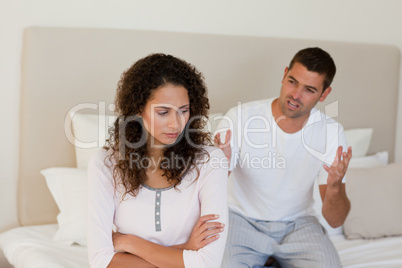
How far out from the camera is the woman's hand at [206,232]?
5.14 feet

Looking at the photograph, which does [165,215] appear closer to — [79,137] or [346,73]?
[79,137]

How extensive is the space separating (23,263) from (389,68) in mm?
2241

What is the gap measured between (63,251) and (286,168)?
3.26ft

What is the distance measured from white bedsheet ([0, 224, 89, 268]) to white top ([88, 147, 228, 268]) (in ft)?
1.23

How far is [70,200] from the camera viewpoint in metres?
2.25

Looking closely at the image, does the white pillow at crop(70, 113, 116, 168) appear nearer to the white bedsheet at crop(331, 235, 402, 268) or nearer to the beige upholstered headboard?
the beige upholstered headboard

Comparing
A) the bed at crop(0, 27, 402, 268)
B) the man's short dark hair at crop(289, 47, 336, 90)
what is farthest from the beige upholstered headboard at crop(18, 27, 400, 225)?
the man's short dark hair at crop(289, 47, 336, 90)

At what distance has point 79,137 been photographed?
93.7 inches

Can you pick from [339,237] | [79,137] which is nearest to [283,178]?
[339,237]

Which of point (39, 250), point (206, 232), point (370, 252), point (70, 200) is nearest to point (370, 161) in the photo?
point (370, 252)

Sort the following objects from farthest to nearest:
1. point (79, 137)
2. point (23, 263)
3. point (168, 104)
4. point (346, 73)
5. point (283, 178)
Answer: point (346, 73)
point (79, 137)
point (283, 178)
point (23, 263)
point (168, 104)

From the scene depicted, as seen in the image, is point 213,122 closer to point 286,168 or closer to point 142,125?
point 286,168

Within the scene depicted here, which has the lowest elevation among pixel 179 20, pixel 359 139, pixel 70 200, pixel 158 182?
pixel 70 200

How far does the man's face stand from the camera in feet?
6.94
